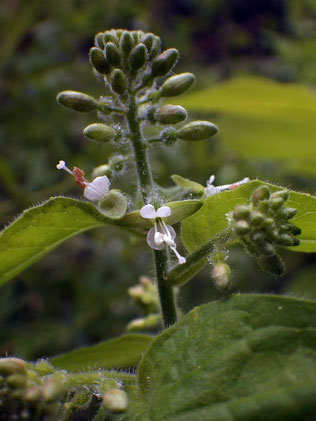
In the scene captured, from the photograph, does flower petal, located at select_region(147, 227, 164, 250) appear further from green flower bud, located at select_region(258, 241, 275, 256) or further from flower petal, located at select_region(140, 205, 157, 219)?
green flower bud, located at select_region(258, 241, 275, 256)

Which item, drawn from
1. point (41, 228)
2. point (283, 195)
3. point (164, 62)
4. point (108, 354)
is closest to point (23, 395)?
point (41, 228)

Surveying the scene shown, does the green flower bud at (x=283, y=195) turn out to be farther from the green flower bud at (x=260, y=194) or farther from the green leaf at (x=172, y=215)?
the green leaf at (x=172, y=215)

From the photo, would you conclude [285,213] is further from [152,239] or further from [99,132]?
[99,132]

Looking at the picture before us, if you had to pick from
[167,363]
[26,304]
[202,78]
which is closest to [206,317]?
[167,363]

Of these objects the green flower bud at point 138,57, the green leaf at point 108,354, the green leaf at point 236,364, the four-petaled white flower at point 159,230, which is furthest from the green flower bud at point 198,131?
the green leaf at point 108,354

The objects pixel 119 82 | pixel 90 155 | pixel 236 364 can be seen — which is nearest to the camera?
pixel 236 364

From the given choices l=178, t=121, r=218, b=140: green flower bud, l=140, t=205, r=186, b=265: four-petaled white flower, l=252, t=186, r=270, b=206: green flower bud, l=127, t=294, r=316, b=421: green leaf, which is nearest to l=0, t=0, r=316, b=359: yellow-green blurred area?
l=178, t=121, r=218, b=140: green flower bud
